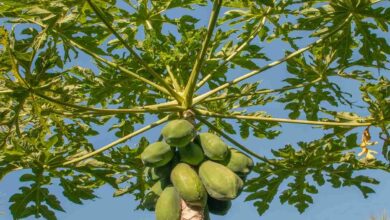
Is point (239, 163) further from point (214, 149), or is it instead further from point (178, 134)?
point (178, 134)

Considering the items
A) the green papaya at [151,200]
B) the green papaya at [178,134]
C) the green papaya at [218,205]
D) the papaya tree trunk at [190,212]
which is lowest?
the papaya tree trunk at [190,212]

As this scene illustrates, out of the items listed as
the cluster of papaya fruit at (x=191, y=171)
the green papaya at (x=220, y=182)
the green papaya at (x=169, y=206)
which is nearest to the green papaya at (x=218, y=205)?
the cluster of papaya fruit at (x=191, y=171)

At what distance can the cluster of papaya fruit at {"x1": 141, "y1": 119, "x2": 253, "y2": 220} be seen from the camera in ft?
11.0

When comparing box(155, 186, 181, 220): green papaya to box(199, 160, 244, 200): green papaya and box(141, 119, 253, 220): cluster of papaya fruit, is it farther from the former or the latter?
box(199, 160, 244, 200): green papaya

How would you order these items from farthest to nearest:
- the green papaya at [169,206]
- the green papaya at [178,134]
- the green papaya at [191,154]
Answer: the green papaya at [191,154]
the green papaya at [178,134]
the green papaya at [169,206]

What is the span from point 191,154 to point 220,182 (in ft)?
1.06

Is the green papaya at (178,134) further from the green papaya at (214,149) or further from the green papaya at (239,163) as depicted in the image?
the green papaya at (239,163)

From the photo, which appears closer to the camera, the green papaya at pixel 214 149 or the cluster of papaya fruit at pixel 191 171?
the cluster of papaya fruit at pixel 191 171

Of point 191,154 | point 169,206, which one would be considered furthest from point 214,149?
point 169,206

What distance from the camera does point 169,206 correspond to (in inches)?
131

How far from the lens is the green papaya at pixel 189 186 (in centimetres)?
333

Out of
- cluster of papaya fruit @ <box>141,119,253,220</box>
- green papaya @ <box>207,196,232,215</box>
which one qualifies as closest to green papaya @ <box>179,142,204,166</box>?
cluster of papaya fruit @ <box>141,119,253,220</box>

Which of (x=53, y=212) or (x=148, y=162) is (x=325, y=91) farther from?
(x=53, y=212)

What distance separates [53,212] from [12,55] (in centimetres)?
139
